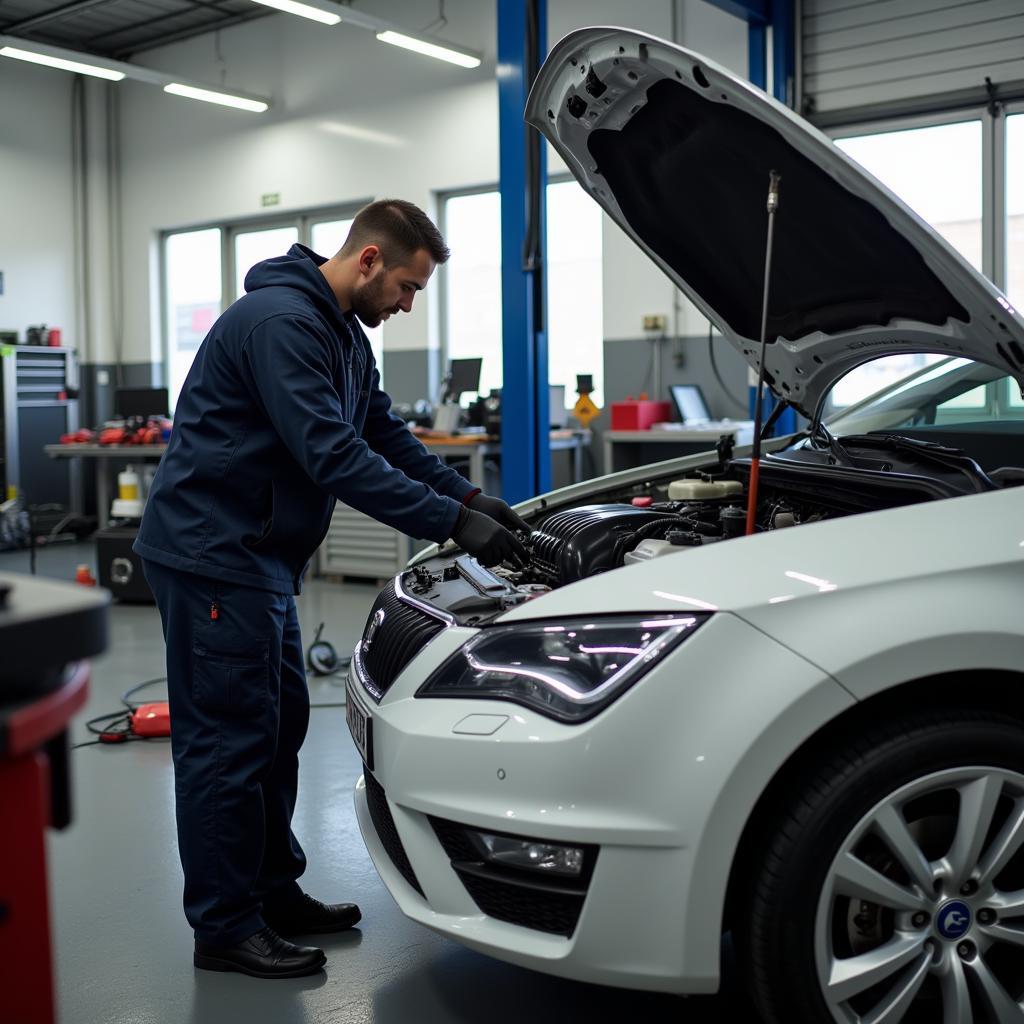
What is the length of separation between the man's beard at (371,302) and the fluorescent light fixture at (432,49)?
613cm

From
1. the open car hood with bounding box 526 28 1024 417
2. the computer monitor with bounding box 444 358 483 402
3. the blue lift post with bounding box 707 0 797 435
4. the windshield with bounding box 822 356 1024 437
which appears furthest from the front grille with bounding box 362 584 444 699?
the computer monitor with bounding box 444 358 483 402

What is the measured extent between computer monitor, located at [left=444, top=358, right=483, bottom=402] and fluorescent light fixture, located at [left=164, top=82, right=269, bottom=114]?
3.72 m

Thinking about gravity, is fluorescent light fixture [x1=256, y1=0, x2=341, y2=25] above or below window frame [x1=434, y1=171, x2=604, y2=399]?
above

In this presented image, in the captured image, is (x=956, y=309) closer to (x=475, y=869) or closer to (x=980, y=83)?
(x=475, y=869)

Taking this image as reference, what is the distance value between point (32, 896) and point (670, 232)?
6.04 feet

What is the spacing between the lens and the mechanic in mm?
1873

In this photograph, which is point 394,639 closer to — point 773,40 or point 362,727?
point 362,727

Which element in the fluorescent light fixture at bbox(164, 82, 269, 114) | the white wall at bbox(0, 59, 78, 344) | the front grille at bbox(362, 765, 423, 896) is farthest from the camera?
the white wall at bbox(0, 59, 78, 344)

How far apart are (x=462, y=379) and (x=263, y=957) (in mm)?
5463

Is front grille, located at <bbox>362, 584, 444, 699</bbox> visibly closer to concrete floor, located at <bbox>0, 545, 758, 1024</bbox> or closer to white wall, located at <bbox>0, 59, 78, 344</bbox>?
concrete floor, located at <bbox>0, 545, 758, 1024</bbox>

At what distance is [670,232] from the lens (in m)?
2.31

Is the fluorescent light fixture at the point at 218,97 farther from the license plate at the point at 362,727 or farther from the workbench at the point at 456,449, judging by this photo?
the license plate at the point at 362,727

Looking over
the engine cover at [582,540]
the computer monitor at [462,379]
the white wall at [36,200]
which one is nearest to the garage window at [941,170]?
the computer monitor at [462,379]

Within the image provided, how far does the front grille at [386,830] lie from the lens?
1.66 meters
